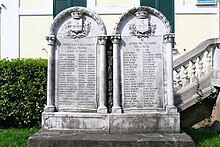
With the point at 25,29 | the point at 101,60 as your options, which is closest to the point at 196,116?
the point at 101,60

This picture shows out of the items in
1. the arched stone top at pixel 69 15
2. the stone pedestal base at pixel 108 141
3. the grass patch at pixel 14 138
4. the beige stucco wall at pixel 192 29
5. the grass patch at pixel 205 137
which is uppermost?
the beige stucco wall at pixel 192 29

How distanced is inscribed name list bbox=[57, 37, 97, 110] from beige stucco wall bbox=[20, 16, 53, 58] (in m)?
5.17

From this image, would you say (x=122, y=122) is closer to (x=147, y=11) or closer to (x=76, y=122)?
(x=76, y=122)

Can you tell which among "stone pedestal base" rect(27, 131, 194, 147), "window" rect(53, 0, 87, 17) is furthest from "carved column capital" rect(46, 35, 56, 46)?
"window" rect(53, 0, 87, 17)

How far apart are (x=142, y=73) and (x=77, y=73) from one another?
117 centimetres

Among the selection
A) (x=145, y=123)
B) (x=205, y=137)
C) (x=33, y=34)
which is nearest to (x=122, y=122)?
(x=145, y=123)

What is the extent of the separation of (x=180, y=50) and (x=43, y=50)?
15.2 ft

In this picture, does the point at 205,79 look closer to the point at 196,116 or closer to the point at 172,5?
the point at 196,116

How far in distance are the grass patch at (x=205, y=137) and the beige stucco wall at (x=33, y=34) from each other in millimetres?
6000

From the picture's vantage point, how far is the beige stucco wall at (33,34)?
10.6 meters

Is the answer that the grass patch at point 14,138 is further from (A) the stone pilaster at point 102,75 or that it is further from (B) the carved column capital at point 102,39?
(B) the carved column capital at point 102,39

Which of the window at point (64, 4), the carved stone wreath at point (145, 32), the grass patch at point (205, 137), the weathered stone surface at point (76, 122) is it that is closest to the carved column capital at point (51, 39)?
the weathered stone surface at point (76, 122)

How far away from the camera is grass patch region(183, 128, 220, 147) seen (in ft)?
18.3

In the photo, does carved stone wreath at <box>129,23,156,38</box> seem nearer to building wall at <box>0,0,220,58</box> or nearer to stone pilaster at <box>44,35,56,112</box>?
stone pilaster at <box>44,35,56,112</box>
